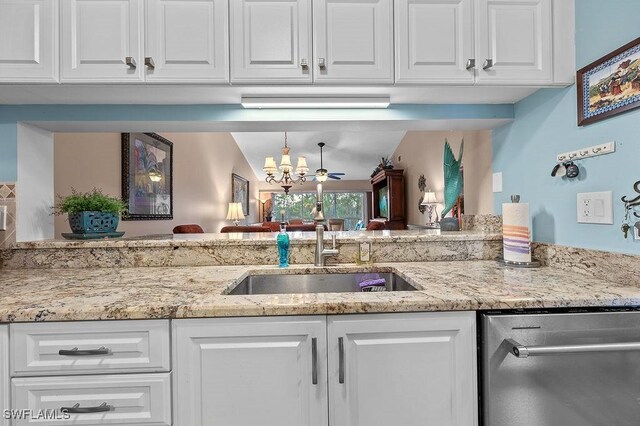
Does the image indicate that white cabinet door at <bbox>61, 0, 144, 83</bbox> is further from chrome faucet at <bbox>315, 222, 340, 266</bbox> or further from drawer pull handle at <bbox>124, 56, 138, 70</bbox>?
chrome faucet at <bbox>315, 222, 340, 266</bbox>

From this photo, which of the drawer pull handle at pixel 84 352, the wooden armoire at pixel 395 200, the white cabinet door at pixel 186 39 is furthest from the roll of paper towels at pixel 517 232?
the wooden armoire at pixel 395 200

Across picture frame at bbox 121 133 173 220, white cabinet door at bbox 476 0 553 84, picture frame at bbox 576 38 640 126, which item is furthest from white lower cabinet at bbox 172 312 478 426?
picture frame at bbox 121 133 173 220

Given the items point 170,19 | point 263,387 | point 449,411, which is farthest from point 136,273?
point 449,411

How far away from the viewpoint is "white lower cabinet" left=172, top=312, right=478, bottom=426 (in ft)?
3.15

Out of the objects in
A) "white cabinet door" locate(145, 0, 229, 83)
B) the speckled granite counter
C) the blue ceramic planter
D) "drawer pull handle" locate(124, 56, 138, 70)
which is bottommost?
the speckled granite counter

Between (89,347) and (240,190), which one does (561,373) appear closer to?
(89,347)

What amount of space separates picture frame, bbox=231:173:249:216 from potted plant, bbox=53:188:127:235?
5080 mm

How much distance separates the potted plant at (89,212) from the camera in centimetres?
164

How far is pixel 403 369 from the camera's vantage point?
0.98 m

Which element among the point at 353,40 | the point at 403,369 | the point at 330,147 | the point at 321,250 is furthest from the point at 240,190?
the point at 403,369

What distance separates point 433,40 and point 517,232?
94 cm

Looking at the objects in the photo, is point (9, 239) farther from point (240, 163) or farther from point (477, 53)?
point (240, 163)

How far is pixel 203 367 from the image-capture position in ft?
3.16

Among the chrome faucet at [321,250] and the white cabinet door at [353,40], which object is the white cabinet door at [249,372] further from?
the white cabinet door at [353,40]
